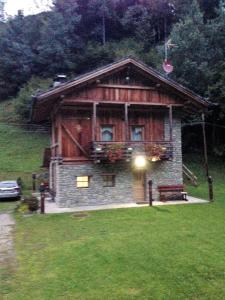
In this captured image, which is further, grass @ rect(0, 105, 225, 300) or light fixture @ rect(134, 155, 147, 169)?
light fixture @ rect(134, 155, 147, 169)

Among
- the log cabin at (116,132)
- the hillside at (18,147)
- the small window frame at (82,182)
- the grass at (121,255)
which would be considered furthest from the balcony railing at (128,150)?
the hillside at (18,147)

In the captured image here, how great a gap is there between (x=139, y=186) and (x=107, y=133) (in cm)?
366

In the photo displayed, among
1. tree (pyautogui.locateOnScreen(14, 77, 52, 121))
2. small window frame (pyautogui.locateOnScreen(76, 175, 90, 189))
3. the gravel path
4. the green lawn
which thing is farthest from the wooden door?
tree (pyautogui.locateOnScreen(14, 77, 52, 121))

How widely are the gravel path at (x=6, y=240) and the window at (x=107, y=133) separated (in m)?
6.79

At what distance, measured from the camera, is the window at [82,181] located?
19.6m

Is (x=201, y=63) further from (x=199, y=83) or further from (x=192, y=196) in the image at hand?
(x=192, y=196)

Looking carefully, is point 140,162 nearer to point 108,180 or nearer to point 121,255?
point 108,180

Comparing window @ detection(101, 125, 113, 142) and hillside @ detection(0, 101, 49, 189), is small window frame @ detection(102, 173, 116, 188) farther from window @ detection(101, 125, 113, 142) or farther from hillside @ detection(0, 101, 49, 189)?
hillside @ detection(0, 101, 49, 189)

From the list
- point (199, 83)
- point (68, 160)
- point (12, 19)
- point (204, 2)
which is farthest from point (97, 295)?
point (12, 19)

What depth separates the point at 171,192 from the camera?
20703 mm

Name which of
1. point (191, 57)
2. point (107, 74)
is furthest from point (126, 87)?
point (191, 57)

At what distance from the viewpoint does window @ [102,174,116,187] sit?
20130 millimetres

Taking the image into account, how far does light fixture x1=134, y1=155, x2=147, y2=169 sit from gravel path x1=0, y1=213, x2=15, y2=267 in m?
7.48

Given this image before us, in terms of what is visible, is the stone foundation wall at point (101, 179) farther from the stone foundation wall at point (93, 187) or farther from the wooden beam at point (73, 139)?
the wooden beam at point (73, 139)
